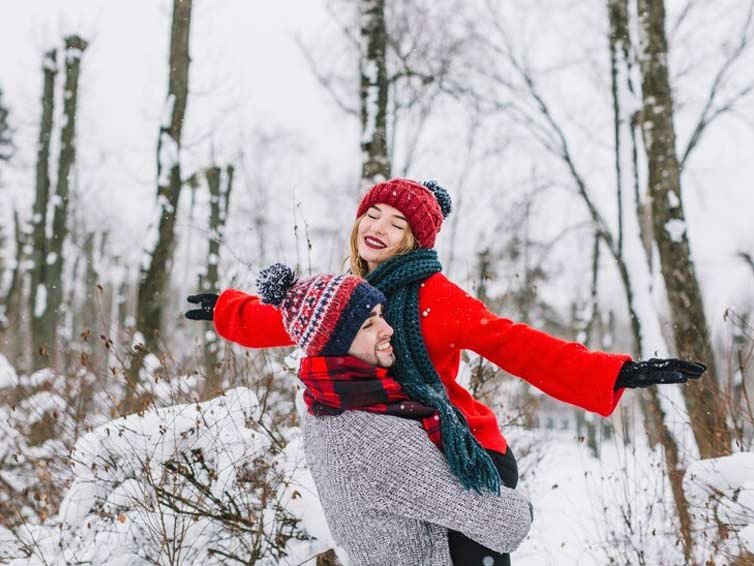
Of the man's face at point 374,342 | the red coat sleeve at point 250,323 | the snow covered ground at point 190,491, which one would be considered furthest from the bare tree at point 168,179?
the man's face at point 374,342

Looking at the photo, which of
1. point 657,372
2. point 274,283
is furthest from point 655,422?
point 274,283

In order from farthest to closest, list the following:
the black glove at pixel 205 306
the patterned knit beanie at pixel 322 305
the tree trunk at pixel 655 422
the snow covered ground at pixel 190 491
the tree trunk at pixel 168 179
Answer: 1. the tree trunk at pixel 168 179
2. the tree trunk at pixel 655 422
3. the snow covered ground at pixel 190 491
4. the black glove at pixel 205 306
5. the patterned knit beanie at pixel 322 305

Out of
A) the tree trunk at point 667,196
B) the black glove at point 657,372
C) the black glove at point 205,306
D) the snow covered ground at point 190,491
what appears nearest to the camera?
the black glove at point 657,372

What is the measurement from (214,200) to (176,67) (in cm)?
1066

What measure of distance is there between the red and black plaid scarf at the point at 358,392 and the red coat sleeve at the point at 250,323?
0.49 meters

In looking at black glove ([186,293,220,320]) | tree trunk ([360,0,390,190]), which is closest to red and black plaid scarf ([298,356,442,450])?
black glove ([186,293,220,320])

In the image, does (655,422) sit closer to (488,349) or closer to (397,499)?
(488,349)

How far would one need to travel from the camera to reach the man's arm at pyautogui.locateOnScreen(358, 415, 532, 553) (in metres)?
1.54

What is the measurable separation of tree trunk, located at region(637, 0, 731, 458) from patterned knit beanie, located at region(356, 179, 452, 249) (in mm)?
2678

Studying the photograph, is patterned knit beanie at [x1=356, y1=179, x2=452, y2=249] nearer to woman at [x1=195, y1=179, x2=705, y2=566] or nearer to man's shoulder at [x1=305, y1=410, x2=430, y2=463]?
woman at [x1=195, y1=179, x2=705, y2=566]

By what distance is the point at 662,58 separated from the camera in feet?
16.2

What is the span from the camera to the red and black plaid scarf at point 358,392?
1588 millimetres

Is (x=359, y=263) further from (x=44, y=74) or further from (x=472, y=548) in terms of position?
(x=44, y=74)

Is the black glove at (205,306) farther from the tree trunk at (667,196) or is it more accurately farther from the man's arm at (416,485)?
the tree trunk at (667,196)
